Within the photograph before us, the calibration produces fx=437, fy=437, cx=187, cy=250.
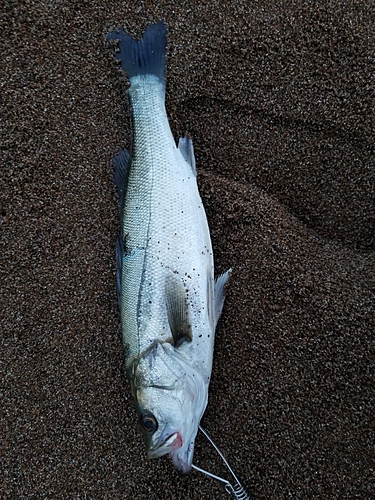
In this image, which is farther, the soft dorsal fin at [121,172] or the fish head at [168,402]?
the soft dorsal fin at [121,172]

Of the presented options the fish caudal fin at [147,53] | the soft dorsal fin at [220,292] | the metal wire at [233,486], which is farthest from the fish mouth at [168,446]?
the fish caudal fin at [147,53]

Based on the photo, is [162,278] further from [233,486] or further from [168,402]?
[233,486]

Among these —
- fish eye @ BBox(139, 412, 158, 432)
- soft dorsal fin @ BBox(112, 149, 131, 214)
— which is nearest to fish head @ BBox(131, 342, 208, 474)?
fish eye @ BBox(139, 412, 158, 432)

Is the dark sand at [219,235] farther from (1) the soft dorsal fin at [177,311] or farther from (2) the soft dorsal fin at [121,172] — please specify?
(1) the soft dorsal fin at [177,311]

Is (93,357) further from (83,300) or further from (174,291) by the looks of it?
(174,291)

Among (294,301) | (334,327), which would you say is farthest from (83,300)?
(334,327)

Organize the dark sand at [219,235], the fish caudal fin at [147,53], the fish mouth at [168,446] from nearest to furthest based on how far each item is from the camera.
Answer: the fish mouth at [168,446] < the dark sand at [219,235] < the fish caudal fin at [147,53]

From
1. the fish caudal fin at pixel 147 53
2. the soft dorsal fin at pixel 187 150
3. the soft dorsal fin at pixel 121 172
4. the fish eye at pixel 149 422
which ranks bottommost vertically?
the fish eye at pixel 149 422

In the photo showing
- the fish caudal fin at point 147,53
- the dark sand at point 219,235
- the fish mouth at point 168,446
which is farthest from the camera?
the fish caudal fin at point 147,53
